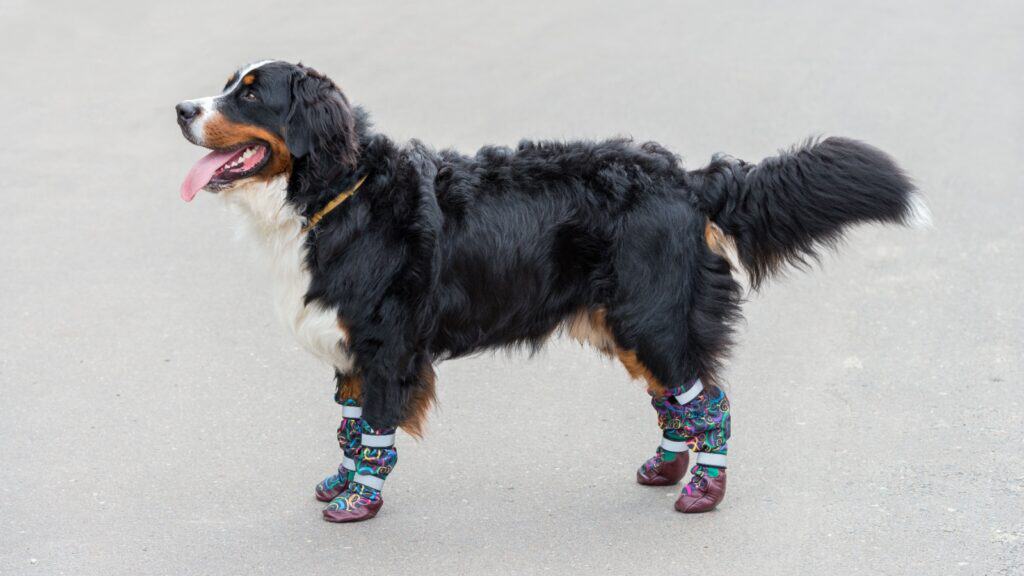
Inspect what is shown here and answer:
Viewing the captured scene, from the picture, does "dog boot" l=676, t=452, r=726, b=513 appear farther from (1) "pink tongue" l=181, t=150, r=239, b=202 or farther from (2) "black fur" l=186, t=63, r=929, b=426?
(1) "pink tongue" l=181, t=150, r=239, b=202

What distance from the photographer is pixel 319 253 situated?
4301 mm

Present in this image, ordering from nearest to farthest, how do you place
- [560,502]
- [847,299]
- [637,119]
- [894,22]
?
[560,502] → [847,299] → [637,119] → [894,22]

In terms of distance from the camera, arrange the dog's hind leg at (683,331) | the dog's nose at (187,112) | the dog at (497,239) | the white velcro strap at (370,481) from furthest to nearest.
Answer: the white velcro strap at (370,481) < the dog's hind leg at (683,331) < the dog at (497,239) < the dog's nose at (187,112)

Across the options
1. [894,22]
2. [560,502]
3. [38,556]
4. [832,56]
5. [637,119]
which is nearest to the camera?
[38,556]

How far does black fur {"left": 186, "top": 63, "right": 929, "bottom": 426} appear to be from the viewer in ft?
14.1

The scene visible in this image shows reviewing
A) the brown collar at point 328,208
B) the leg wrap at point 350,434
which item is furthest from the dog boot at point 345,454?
the brown collar at point 328,208

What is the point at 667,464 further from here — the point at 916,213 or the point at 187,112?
the point at 187,112

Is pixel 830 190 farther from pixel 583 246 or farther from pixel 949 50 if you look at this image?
pixel 949 50

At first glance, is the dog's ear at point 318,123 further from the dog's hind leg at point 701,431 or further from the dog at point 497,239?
the dog's hind leg at point 701,431

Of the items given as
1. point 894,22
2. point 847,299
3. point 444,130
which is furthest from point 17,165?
point 894,22

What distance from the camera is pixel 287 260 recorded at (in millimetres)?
4355

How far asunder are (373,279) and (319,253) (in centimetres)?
21

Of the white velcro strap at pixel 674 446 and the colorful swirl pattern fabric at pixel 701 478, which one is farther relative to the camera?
the white velcro strap at pixel 674 446

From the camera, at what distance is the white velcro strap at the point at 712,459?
15.1 ft
